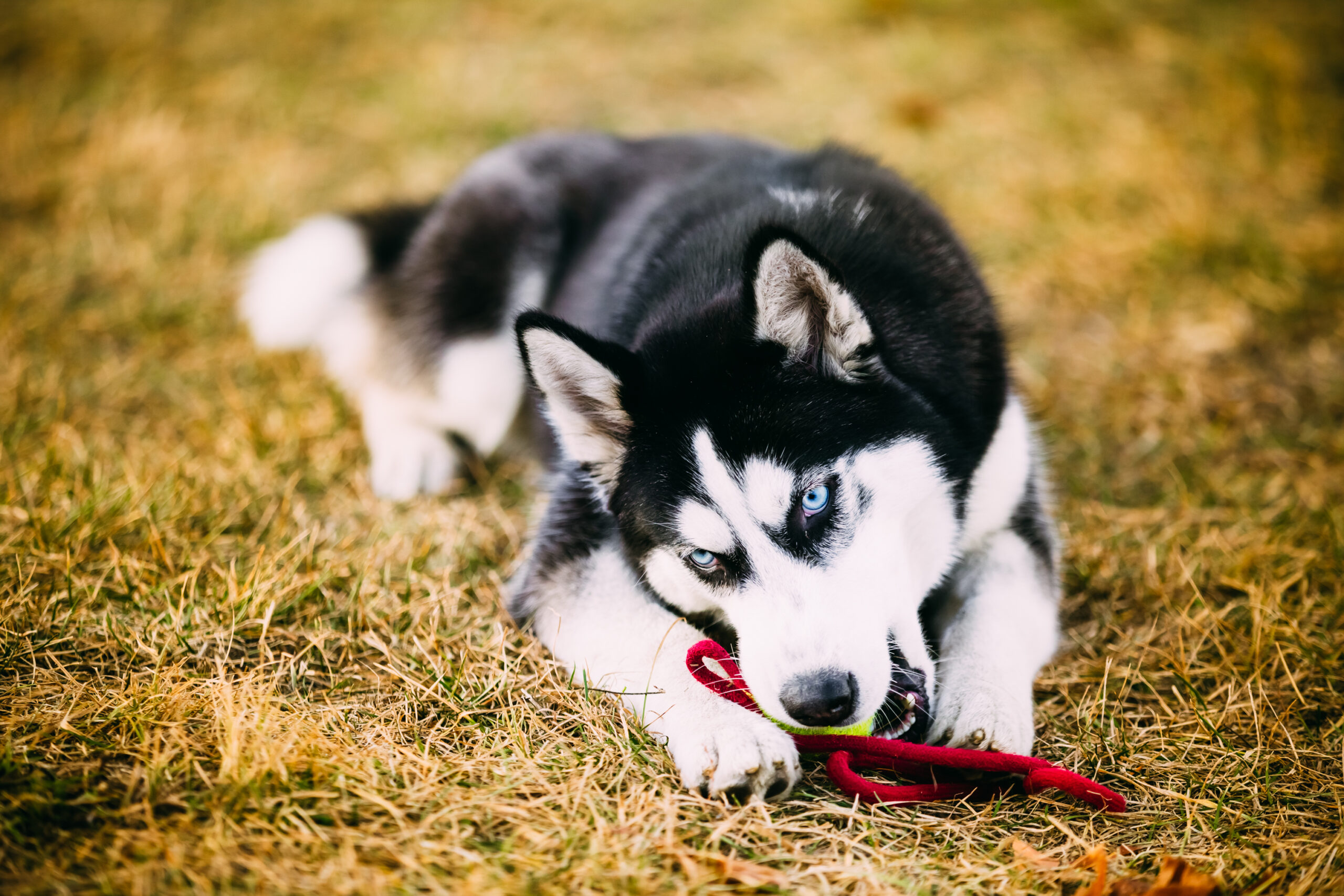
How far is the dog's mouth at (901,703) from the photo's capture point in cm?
229

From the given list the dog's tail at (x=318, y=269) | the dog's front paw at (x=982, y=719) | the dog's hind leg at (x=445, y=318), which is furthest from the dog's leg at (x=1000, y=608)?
the dog's tail at (x=318, y=269)

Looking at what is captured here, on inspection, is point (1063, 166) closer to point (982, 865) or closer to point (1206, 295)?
point (1206, 295)

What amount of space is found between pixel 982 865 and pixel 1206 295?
12.3 feet

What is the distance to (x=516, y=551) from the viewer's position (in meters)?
3.24

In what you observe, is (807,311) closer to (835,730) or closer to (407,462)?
(835,730)

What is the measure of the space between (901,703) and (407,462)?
7.26 ft

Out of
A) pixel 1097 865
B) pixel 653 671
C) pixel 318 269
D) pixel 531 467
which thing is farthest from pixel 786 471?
pixel 318 269

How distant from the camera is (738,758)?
2.12m

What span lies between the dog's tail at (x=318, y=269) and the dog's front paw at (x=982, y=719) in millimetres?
3137

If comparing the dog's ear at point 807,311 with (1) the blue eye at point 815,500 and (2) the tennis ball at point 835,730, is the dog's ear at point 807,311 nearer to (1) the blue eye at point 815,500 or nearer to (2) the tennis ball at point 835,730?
(1) the blue eye at point 815,500

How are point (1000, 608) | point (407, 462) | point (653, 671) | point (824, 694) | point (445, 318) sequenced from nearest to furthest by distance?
point (824, 694)
point (653, 671)
point (1000, 608)
point (407, 462)
point (445, 318)

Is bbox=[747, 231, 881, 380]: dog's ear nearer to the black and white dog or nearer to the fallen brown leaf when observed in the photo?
the black and white dog

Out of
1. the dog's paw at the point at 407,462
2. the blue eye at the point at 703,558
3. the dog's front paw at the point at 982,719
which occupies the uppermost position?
the blue eye at the point at 703,558

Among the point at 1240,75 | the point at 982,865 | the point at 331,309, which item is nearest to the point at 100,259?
the point at 331,309
